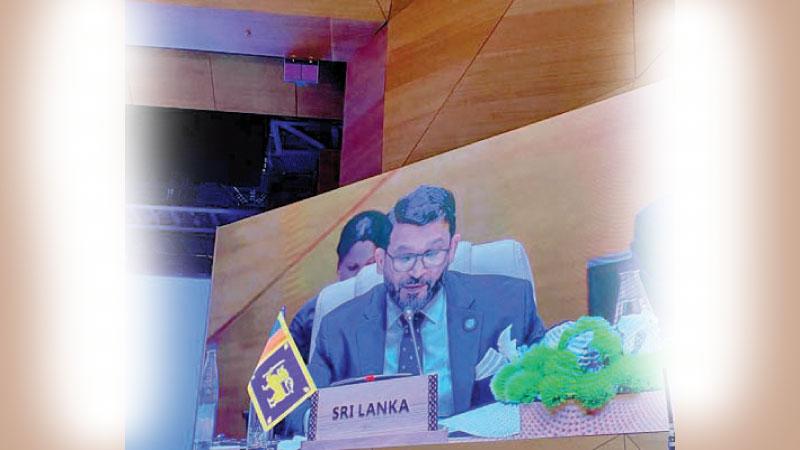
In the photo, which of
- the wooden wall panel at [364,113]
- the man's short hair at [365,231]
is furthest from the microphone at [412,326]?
the wooden wall panel at [364,113]

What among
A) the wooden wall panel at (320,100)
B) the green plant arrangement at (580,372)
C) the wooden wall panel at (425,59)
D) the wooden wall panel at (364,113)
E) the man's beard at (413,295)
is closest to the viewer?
the green plant arrangement at (580,372)

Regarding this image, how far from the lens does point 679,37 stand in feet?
1.73

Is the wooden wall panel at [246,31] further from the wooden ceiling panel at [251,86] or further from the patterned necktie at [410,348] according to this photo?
the patterned necktie at [410,348]

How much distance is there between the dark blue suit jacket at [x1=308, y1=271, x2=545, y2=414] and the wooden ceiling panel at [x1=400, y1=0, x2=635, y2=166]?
97 cm

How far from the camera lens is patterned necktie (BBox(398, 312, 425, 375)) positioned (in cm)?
484

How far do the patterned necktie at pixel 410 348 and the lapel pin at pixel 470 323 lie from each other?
0.86 ft

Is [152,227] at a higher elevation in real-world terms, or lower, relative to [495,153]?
higher

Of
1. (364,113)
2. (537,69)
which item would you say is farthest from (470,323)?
(364,113)

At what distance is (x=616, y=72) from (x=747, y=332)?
4.66 metres

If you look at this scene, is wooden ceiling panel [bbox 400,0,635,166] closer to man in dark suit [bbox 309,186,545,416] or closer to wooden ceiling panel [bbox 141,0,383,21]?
man in dark suit [bbox 309,186,545,416]

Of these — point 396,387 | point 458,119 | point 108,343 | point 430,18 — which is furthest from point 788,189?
point 430,18

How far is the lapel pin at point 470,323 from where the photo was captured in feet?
15.4

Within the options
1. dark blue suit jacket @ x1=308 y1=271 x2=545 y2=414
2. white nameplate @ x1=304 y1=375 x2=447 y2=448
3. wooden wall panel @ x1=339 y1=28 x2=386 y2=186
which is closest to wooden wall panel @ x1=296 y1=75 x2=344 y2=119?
wooden wall panel @ x1=339 y1=28 x2=386 y2=186

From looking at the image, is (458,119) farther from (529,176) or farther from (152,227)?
(152,227)
